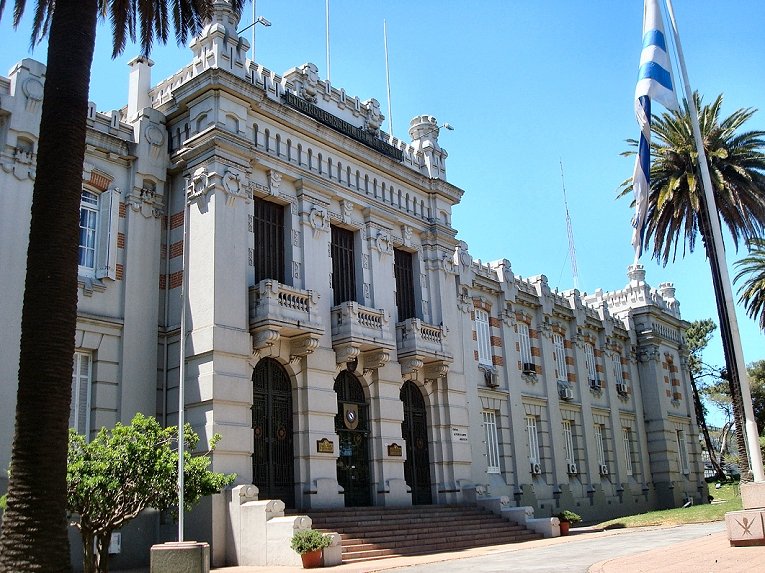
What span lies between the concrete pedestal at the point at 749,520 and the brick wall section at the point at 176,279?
14.7 m

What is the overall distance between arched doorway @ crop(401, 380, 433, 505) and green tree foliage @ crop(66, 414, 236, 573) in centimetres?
1078

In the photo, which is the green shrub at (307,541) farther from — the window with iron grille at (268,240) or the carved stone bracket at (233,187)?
the carved stone bracket at (233,187)

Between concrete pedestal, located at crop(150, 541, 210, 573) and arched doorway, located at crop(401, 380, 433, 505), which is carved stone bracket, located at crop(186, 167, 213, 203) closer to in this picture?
arched doorway, located at crop(401, 380, 433, 505)

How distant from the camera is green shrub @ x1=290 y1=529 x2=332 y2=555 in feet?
57.8

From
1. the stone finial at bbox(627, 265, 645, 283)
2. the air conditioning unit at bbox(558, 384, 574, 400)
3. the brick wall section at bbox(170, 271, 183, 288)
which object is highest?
the stone finial at bbox(627, 265, 645, 283)

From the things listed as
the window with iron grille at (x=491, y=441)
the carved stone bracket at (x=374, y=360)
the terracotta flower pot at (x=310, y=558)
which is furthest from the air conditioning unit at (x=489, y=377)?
the terracotta flower pot at (x=310, y=558)

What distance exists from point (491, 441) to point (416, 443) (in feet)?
18.8

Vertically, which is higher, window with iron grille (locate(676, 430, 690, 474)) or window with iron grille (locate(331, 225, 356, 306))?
window with iron grille (locate(331, 225, 356, 306))

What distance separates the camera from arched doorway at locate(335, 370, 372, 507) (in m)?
23.7

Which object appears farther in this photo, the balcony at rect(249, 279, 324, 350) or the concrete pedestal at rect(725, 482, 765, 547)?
the balcony at rect(249, 279, 324, 350)

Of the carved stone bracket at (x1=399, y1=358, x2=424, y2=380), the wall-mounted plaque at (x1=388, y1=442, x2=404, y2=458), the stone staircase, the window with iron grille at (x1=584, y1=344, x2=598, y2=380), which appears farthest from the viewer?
the window with iron grille at (x1=584, y1=344, x2=598, y2=380)

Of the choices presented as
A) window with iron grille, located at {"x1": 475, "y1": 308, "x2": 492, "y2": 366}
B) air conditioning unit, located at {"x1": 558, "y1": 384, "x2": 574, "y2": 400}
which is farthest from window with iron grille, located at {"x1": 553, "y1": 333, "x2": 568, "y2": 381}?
window with iron grille, located at {"x1": 475, "y1": 308, "x2": 492, "y2": 366}

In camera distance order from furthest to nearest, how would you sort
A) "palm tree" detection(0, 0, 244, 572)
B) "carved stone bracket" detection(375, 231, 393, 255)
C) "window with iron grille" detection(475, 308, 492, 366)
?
"window with iron grille" detection(475, 308, 492, 366) < "carved stone bracket" detection(375, 231, 393, 255) < "palm tree" detection(0, 0, 244, 572)

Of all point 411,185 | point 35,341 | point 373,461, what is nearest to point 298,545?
point 373,461
